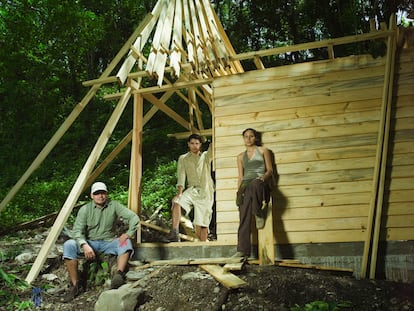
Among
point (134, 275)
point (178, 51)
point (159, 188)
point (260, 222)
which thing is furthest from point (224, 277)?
point (159, 188)

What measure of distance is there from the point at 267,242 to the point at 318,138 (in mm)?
1688

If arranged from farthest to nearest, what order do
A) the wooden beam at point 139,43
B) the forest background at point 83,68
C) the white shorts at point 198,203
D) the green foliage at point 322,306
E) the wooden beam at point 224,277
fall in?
1. the forest background at point 83,68
2. the white shorts at point 198,203
3. the wooden beam at point 139,43
4. the wooden beam at point 224,277
5. the green foliage at point 322,306

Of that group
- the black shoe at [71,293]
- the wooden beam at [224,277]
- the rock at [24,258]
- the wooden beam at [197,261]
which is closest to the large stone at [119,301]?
the black shoe at [71,293]

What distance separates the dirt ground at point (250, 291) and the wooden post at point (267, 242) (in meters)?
0.16

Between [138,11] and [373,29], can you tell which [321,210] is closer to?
[373,29]

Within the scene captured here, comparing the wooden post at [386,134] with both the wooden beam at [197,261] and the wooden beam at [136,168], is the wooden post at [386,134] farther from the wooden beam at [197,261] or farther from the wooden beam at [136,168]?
the wooden beam at [136,168]

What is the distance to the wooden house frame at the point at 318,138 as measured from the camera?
17.0ft

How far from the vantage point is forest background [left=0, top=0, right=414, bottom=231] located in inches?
455

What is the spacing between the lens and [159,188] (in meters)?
10.8

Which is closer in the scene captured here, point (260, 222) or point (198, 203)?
point (260, 222)

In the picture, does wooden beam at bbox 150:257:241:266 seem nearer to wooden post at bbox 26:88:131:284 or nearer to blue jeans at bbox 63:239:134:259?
blue jeans at bbox 63:239:134:259

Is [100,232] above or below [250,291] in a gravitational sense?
above

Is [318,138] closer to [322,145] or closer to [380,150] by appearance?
[322,145]

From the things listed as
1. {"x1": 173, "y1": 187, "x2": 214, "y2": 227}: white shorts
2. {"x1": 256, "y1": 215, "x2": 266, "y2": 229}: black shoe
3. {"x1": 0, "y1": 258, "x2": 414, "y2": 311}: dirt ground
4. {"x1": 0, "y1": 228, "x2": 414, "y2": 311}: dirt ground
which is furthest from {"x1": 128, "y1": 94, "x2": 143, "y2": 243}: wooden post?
{"x1": 256, "y1": 215, "x2": 266, "y2": 229}: black shoe
